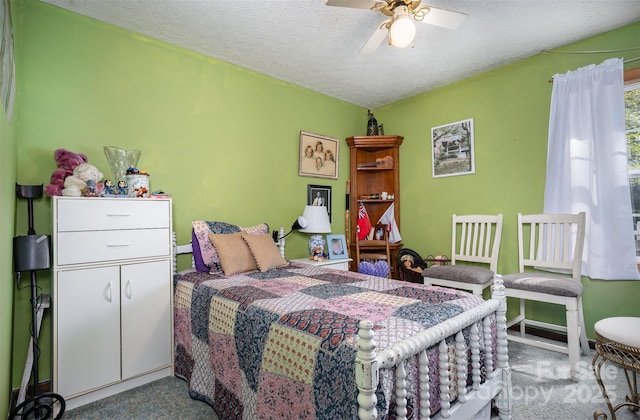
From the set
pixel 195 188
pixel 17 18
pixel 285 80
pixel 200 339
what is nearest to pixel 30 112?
pixel 17 18

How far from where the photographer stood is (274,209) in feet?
11.2

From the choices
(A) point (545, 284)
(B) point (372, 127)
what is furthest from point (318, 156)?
(A) point (545, 284)

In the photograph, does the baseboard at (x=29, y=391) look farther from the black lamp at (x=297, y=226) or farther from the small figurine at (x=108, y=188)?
the black lamp at (x=297, y=226)

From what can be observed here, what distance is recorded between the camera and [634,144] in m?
2.54

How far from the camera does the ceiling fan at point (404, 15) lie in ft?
6.20

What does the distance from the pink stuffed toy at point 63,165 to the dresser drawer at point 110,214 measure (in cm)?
20

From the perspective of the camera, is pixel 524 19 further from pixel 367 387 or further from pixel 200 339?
pixel 200 339

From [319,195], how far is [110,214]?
221 centimetres

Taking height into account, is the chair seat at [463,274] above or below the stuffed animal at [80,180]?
below

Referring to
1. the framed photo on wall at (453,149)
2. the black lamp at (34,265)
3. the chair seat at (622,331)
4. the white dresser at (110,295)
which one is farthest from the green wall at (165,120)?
the chair seat at (622,331)

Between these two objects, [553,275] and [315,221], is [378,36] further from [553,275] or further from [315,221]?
[553,275]

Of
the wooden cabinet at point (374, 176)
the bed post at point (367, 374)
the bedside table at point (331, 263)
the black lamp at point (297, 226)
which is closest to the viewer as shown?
the bed post at point (367, 374)

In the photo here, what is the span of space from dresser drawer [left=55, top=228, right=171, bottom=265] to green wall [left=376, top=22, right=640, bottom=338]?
2.80m

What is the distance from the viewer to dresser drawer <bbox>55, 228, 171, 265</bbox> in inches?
75.1
